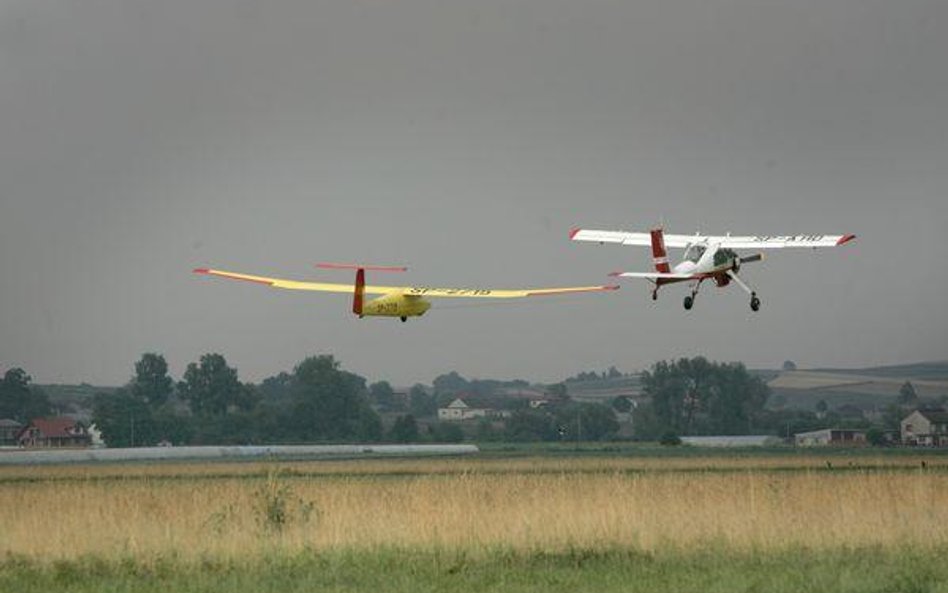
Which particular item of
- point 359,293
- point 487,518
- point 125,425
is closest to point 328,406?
point 125,425

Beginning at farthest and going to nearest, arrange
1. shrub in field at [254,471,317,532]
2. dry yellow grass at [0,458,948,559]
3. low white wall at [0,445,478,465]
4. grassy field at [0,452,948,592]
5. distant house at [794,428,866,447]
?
1. distant house at [794,428,866,447]
2. low white wall at [0,445,478,465]
3. shrub in field at [254,471,317,532]
4. dry yellow grass at [0,458,948,559]
5. grassy field at [0,452,948,592]

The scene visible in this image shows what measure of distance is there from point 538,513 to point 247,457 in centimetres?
8993

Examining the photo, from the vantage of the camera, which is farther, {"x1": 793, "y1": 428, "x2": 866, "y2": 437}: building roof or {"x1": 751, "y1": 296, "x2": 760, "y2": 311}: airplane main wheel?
{"x1": 793, "y1": 428, "x2": 866, "y2": 437}: building roof

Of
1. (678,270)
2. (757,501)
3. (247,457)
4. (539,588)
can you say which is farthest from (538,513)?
(247,457)

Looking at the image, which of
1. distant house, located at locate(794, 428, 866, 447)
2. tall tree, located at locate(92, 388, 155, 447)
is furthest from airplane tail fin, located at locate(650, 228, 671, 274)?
tall tree, located at locate(92, 388, 155, 447)

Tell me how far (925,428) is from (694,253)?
3635 inches

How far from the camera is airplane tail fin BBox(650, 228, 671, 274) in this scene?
81.4m

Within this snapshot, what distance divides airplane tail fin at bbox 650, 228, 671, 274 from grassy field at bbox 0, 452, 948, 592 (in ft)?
65.7

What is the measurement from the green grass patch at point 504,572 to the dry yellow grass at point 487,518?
122cm

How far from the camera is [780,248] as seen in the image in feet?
270

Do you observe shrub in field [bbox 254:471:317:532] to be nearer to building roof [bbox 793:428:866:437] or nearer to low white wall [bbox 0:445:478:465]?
low white wall [bbox 0:445:478:465]

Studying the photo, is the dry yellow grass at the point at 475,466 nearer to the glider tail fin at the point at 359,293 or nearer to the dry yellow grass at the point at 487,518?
the glider tail fin at the point at 359,293

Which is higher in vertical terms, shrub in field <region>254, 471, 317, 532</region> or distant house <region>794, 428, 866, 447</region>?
distant house <region>794, 428, 866, 447</region>

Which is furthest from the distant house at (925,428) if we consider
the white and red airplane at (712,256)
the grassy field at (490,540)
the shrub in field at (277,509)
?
the shrub in field at (277,509)
